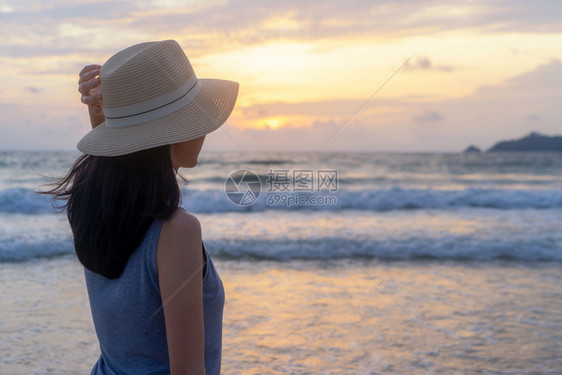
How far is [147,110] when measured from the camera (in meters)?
1.26

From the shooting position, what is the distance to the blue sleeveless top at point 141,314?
1.14m

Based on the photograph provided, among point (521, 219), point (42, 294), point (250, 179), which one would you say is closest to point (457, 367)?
point (42, 294)

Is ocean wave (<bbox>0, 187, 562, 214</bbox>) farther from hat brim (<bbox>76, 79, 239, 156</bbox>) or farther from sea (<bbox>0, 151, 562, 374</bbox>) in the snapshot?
hat brim (<bbox>76, 79, 239, 156</bbox>)

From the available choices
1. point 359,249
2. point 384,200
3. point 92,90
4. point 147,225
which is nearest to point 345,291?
point 359,249

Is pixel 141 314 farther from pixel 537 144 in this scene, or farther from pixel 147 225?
pixel 537 144

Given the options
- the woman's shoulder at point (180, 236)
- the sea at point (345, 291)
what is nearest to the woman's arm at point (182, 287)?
the woman's shoulder at point (180, 236)

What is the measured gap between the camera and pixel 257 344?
14.5 feet

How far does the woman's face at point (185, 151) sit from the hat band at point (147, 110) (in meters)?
0.09

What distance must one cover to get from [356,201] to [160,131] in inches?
536

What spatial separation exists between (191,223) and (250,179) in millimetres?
22294

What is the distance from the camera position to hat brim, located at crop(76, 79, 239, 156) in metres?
1.18

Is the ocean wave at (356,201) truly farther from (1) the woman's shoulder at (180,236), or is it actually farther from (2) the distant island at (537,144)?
(2) the distant island at (537,144)

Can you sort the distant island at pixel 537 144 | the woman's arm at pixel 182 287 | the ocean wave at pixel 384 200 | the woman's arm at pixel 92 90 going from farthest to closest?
the distant island at pixel 537 144, the ocean wave at pixel 384 200, the woman's arm at pixel 92 90, the woman's arm at pixel 182 287

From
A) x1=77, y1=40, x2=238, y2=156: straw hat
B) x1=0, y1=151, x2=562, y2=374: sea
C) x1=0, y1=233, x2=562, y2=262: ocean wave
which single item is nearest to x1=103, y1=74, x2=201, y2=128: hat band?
x1=77, y1=40, x2=238, y2=156: straw hat
